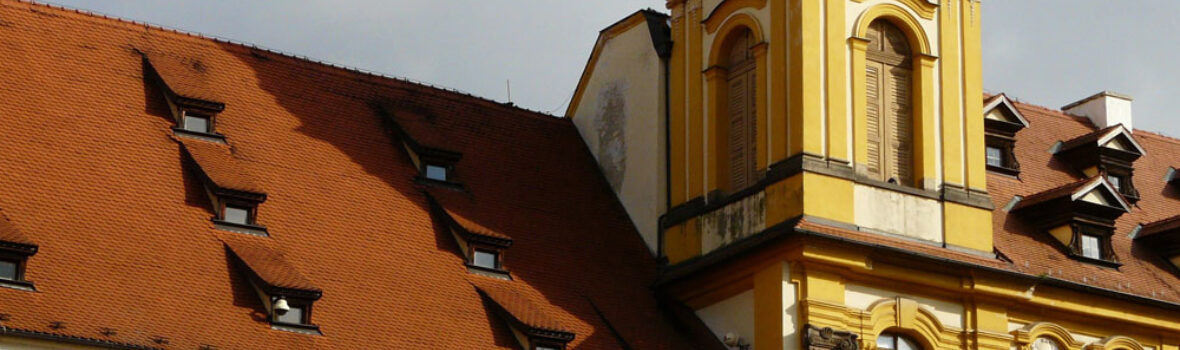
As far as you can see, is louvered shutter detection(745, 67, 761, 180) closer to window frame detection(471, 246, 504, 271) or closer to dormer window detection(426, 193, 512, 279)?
dormer window detection(426, 193, 512, 279)

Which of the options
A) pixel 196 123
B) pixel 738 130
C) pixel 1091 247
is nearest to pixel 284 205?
pixel 196 123

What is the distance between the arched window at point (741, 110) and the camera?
40.4 metres

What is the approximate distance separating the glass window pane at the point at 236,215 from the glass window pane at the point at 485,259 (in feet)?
12.4

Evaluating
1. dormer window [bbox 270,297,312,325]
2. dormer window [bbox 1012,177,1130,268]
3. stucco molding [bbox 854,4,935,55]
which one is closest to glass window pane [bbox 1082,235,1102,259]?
dormer window [bbox 1012,177,1130,268]

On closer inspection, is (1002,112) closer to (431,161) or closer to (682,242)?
(682,242)

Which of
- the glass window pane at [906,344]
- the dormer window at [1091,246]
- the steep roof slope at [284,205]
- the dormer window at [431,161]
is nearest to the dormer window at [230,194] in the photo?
the steep roof slope at [284,205]

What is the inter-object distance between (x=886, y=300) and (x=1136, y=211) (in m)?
8.63

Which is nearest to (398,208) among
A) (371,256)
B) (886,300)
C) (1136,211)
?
(371,256)

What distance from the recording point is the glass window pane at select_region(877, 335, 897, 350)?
38875mm

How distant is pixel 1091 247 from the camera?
4284 centimetres

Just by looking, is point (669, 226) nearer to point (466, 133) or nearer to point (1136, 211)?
point (466, 133)

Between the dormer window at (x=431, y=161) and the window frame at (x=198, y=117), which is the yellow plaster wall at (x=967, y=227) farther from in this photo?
the window frame at (x=198, y=117)

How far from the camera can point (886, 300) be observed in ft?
128

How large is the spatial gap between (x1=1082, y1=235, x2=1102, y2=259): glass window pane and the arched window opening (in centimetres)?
243
